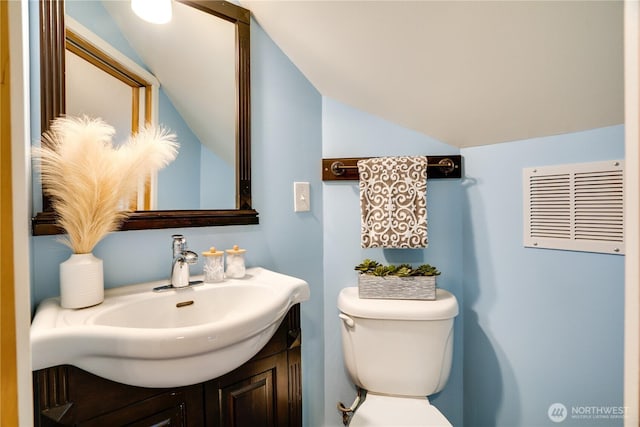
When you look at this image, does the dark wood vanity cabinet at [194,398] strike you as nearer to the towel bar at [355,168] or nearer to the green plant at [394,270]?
the green plant at [394,270]

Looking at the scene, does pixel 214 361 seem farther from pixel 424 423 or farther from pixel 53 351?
pixel 424 423

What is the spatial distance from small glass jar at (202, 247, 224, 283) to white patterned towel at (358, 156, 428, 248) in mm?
563

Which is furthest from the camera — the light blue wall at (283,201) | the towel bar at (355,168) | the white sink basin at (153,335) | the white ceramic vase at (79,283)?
the towel bar at (355,168)

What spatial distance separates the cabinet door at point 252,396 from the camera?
2.23 ft

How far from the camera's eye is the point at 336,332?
1326 mm

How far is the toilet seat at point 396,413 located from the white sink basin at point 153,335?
52cm

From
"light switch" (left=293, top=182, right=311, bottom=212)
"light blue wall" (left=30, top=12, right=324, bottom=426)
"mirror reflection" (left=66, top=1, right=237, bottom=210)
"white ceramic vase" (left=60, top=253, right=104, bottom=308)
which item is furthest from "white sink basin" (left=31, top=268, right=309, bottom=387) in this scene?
"light switch" (left=293, top=182, right=311, bottom=212)

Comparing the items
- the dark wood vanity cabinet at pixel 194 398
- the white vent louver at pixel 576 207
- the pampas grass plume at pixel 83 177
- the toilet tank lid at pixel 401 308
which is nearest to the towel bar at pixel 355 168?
the white vent louver at pixel 576 207

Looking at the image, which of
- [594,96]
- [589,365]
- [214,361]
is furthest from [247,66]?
[589,365]

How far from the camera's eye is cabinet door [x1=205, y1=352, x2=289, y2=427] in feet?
2.23

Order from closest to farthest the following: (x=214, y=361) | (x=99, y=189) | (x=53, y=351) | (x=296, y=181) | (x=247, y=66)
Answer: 1. (x=53, y=351)
2. (x=214, y=361)
3. (x=99, y=189)
4. (x=247, y=66)
5. (x=296, y=181)

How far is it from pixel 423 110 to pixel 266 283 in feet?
2.90

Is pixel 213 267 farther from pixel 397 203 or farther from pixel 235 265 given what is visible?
pixel 397 203

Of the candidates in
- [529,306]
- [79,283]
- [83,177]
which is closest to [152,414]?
[79,283]
